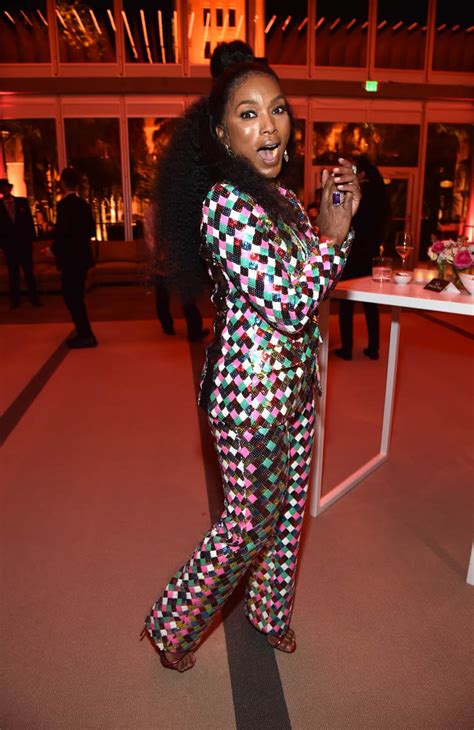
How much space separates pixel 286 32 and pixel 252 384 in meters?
12.4

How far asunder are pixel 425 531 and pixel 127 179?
1083 centimetres

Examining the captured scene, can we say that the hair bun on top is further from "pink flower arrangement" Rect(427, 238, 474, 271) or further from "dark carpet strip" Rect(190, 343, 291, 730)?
"dark carpet strip" Rect(190, 343, 291, 730)

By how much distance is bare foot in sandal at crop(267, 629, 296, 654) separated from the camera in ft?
5.69

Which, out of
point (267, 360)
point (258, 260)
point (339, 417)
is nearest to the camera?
point (258, 260)

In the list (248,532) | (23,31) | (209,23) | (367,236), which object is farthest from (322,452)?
(23,31)

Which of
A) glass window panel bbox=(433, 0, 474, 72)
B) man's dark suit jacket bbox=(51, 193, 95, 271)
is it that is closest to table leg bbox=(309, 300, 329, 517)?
man's dark suit jacket bbox=(51, 193, 95, 271)

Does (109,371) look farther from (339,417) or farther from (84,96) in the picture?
(84,96)

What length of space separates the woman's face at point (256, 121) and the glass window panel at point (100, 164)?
34.6 feet

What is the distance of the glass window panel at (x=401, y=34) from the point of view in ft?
37.9

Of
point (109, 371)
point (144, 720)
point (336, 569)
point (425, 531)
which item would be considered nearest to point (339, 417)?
point (425, 531)

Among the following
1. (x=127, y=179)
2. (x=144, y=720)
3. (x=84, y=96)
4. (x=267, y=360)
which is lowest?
(x=144, y=720)

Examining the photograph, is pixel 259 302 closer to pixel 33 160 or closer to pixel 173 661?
pixel 173 661

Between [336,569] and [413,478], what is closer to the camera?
[336,569]

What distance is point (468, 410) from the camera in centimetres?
378
